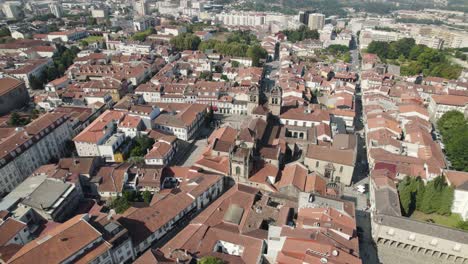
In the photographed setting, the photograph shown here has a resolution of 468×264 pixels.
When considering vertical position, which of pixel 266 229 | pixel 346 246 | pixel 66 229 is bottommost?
pixel 266 229

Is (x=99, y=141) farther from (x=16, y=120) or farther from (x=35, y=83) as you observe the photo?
(x=35, y=83)

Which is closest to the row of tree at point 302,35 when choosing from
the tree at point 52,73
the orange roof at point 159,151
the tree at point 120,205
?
the tree at point 52,73

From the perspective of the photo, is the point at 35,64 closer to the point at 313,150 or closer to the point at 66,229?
the point at 66,229

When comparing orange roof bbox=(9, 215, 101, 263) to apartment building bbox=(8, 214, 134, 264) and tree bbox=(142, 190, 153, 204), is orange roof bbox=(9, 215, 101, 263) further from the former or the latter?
tree bbox=(142, 190, 153, 204)

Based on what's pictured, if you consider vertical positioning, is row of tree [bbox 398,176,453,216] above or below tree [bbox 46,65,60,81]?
below

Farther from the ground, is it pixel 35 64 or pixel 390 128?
pixel 35 64

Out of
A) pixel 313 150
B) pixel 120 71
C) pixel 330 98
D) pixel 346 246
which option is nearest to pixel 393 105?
pixel 330 98

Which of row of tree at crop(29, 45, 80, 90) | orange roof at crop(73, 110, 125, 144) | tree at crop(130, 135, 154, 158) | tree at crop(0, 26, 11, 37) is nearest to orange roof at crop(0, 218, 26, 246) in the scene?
orange roof at crop(73, 110, 125, 144)
